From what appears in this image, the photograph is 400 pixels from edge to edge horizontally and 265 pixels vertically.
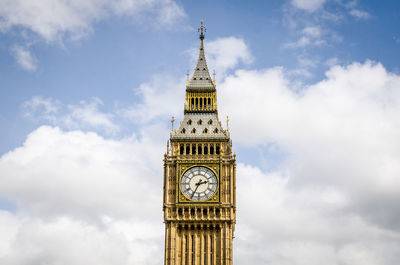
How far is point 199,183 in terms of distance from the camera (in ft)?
306

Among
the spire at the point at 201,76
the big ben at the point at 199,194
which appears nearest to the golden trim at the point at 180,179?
the big ben at the point at 199,194

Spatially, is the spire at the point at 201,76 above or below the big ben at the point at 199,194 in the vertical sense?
above

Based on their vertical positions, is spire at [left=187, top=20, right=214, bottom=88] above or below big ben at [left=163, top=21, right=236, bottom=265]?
above

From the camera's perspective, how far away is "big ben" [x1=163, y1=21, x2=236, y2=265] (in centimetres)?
9081

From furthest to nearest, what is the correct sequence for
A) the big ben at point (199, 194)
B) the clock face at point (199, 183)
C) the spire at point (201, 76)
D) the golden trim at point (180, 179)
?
the spire at point (201, 76), the clock face at point (199, 183), the golden trim at point (180, 179), the big ben at point (199, 194)

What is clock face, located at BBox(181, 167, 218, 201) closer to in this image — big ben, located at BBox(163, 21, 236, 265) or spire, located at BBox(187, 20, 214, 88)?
big ben, located at BBox(163, 21, 236, 265)

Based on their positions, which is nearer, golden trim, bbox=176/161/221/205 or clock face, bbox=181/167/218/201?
golden trim, bbox=176/161/221/205

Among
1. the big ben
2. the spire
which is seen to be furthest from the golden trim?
the spire

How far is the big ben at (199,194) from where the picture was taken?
90.8 m

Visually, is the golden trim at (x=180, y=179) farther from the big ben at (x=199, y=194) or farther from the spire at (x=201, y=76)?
the spire at (x=201, y=76)

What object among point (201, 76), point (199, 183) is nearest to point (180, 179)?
point (199, 183)

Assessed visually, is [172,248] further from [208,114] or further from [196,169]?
[208,114]

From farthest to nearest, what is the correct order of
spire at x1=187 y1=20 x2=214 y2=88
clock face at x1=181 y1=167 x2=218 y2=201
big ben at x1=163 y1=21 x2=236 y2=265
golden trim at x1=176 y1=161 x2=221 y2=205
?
spire at x1=187 y1=20 x2=214 y2=88 < clock face at x1=181 y1=167 x2=218 y2=201 < golden trim at x1=176 y1=161 x2=221 y2=205 < big ben at x1=163 y1=21 x2=236 y2=265

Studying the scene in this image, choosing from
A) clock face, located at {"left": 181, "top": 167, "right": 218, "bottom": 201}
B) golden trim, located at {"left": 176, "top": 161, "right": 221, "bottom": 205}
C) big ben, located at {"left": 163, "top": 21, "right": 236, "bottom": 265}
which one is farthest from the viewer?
clock face, located at {"left": 181, "top": 167, "right": 218, "bottom": 201}
